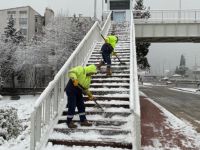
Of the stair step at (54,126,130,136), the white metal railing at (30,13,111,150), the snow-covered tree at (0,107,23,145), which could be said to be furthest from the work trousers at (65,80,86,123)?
the snow-covered tree at (0,107,23,145)

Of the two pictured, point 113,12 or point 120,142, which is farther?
point 113,12

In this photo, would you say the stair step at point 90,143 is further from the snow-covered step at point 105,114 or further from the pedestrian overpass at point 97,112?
the snow-covered step at point 105,114

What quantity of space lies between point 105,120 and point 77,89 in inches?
42.6

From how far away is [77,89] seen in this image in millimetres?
9867

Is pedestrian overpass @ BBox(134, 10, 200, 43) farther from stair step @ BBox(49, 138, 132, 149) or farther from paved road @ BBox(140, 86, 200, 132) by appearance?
stair step @ BBox(49, 138, 132, 149)

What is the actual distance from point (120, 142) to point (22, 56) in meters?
37.3

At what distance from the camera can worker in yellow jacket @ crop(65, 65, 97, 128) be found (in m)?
9.67

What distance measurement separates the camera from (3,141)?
43.9 feet

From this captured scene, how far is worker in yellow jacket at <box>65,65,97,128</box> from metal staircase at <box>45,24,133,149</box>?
244 millimetres

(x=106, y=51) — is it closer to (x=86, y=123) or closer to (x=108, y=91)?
(x=108, y=91)

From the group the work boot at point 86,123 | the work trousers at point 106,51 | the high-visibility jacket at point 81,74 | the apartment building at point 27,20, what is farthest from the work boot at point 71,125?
the apartment building at point 27,20

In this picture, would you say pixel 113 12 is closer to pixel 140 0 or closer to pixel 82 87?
pixel 140 0

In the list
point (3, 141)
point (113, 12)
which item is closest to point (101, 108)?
point (3, 141)

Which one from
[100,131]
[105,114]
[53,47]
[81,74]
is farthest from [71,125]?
[53,47]
